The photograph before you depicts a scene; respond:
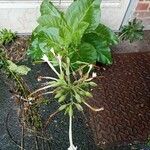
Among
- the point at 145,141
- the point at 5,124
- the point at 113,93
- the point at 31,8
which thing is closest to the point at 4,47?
the point at 31,8

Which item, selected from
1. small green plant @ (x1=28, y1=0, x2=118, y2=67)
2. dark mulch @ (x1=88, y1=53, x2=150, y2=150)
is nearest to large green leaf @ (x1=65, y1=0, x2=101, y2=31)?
small green plant @ (x1=28, y1=0, x2=118, y2=67)

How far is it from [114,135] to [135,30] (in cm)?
116

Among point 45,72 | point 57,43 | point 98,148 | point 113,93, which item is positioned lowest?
point 98,148

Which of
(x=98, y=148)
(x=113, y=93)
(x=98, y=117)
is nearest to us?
(x=98, y=148)

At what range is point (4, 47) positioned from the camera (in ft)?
10.1

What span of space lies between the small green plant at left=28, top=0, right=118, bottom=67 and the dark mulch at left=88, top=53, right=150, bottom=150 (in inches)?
13.4

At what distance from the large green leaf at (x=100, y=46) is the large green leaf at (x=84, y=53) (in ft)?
0.38

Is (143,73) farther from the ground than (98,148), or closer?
farther from the ground

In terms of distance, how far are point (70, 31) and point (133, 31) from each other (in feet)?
2.75

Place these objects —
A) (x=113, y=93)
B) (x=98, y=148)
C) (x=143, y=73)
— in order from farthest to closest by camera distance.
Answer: (x=143, y=73) → (x=113, y=93) → (x=98, y=148)

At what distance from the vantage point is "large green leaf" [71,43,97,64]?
9.02 ft

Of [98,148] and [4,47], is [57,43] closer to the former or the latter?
[4,47]

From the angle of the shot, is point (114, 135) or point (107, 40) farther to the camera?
point (107, 40)

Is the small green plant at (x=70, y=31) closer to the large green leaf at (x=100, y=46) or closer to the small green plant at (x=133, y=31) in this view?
the large green leaf at (x=100, y=46)
